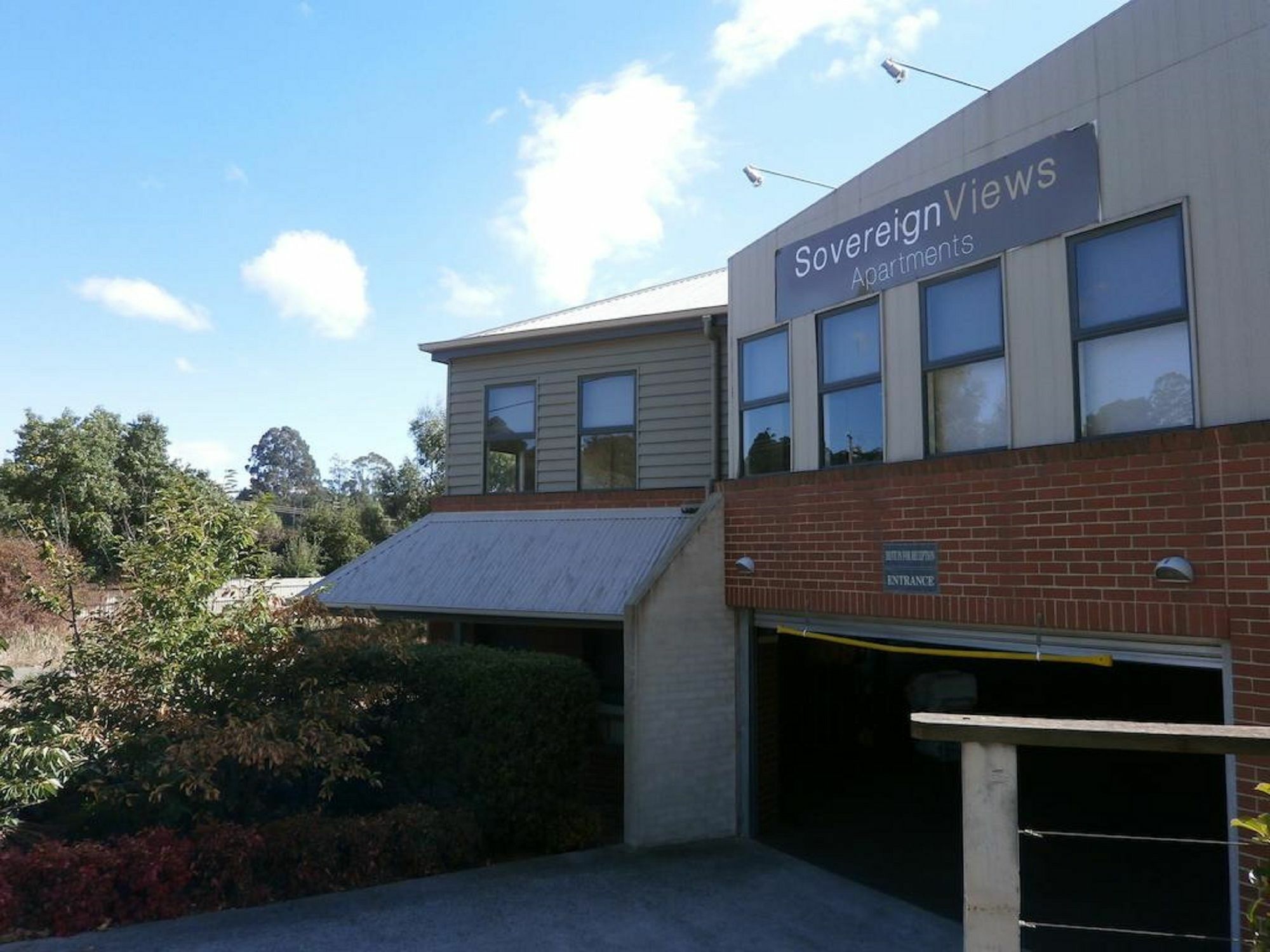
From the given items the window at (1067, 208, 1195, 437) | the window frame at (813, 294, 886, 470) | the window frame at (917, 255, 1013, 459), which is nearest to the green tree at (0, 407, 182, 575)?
the window frame at (813, 294, 886, 470)

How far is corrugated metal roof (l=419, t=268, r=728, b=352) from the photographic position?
1196 centimetres

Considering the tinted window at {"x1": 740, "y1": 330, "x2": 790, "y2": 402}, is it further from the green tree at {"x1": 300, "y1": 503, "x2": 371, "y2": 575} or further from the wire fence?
the green tree at {"x1": 300, "y1": 503, "x2": 371, "y2": 575}

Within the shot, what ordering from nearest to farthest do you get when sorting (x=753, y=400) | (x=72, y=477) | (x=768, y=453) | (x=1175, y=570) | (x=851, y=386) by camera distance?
(x=1175, y=570) → (x=851, y=386) → (x=768, y=453) → (x=753, y=400) → (x=72, y=477)

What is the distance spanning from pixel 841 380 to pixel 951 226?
1.68 metres

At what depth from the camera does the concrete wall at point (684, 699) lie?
29.2 feet

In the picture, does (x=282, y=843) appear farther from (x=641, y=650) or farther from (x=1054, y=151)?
(x=1054, y=151)

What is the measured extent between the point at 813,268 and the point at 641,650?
4.02 metres

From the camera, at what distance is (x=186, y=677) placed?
8.64 m

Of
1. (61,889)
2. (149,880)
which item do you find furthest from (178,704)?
(61,889)

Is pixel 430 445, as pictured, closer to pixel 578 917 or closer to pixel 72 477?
pixel 72 477

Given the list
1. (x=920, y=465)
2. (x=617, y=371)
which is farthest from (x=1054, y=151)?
(x=617, y=371)

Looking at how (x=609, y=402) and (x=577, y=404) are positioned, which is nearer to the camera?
(x=609, y=402)

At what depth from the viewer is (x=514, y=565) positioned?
37.9ft

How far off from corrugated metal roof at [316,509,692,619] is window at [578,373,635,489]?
47 cm
